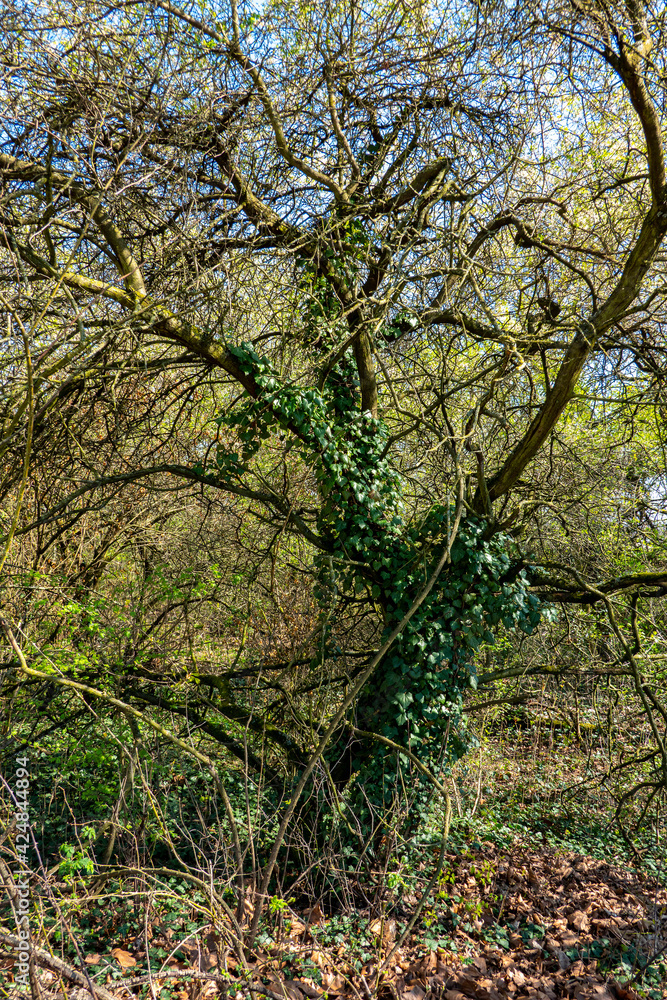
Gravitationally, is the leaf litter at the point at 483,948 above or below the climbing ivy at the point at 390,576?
below

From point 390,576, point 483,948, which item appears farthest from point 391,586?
point 483,948

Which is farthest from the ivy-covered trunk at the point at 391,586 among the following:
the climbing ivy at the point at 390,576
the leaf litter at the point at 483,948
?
the leaf litter at the point at 483,948

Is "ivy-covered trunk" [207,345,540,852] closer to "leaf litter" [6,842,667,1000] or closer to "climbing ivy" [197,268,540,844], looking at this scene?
"climbing ivy" [197,268,540,844]

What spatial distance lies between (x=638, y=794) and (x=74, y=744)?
19.3ft

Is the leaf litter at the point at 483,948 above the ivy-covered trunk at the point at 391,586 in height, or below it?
below

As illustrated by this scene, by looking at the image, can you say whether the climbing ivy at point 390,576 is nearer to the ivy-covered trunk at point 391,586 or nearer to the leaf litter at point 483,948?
the ivy-covered trunk at point 391,586

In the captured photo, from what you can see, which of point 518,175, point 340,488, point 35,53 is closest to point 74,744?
point 340,488

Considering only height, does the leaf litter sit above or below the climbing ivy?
below

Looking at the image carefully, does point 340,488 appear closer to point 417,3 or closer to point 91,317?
point 91,317

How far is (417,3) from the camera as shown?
16.3 feet

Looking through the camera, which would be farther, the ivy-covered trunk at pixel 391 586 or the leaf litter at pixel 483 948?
the ivy-covered trunk at pixel 391 586

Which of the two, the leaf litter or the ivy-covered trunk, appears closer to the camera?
the leaf litter

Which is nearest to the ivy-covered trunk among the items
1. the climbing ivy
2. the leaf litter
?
the climbing ivy

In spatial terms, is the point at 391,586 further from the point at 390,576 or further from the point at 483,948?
the point at 483,948
